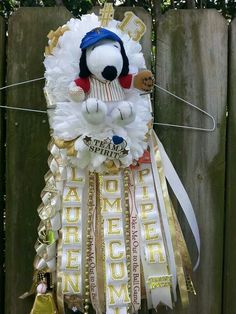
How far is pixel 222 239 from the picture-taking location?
154cm

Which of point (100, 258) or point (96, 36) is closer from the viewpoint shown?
point (96, 36)

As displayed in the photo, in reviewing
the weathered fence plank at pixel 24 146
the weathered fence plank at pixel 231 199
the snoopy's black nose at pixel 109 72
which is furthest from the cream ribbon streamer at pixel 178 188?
the weathered fence plank at pixel 24 146

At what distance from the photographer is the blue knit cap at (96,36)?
1263 millimetres

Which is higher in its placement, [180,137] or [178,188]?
[180,137]

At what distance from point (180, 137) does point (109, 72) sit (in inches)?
14.6

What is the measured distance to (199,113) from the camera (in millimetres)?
1520

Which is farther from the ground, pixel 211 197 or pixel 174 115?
pixel 174 115

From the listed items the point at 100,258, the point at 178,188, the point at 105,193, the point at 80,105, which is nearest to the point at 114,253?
the point at 100,258

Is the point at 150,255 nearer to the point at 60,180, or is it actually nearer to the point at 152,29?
the point at 60,180

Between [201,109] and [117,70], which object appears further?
[201,109]

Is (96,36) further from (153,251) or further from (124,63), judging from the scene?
(153,251)

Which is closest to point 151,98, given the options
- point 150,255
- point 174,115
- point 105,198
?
point 174,115

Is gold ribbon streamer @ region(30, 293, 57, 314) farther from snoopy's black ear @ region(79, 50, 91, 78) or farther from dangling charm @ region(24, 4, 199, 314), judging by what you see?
snoopy's black ear @ region(79, 50, 91, 78)

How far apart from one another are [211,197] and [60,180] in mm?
468
